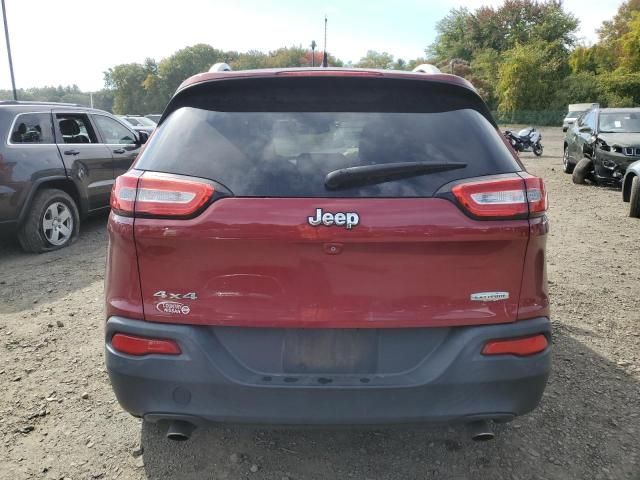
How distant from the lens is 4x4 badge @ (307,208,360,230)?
1.87m

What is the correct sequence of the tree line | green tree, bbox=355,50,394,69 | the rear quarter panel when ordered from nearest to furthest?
the rear quarter panel
the tree line
green tree, bbox=355,50,394,69

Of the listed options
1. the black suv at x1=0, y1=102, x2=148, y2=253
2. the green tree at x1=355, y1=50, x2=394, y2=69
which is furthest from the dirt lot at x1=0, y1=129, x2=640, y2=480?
the green tree at x1=355, y1=50, x2=394, y2=69

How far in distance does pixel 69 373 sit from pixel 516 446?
110 inches

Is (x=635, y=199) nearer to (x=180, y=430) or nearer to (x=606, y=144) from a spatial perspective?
(x=606, y=144)

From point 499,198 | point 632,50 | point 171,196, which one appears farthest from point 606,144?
point 632,50

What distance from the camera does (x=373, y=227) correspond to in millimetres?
1870

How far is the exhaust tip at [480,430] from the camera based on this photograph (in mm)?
2112

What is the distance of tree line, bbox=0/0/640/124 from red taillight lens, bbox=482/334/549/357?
30.7 m

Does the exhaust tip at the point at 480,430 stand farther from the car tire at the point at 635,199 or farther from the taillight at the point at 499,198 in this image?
the car tire at the point at 635,199

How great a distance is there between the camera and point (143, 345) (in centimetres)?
200

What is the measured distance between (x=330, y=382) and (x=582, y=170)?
1135 cm

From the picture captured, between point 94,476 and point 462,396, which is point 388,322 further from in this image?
point 94,476

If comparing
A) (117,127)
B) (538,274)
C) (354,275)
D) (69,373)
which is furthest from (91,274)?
(538,274)

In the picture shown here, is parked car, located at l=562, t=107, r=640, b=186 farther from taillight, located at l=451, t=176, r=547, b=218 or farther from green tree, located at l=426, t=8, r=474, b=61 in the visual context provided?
green tree, located at l=426, t=8, r=474, b=61
